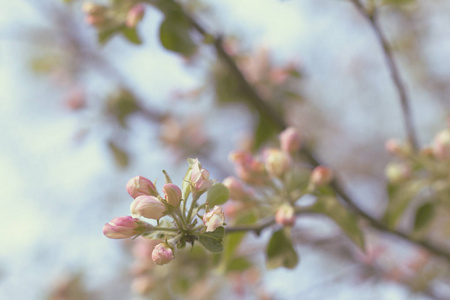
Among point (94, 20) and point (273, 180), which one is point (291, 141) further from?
point (94, 20)

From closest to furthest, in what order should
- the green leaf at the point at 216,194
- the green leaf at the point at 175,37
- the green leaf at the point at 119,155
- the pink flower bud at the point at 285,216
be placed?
the green leaf at the point at 216,194 < the pink flower bud at the point at 285,216 < the green leaf at the point at 175,37 < the green leaf at the point at 119,155

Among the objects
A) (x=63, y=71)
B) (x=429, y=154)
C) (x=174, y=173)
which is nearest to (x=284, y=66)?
(x=429, y=154)

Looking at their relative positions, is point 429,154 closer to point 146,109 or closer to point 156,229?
point 156,229

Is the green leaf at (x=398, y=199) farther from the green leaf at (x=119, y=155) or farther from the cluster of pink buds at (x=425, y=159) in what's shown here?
the green leaf at (x=119, y=155)

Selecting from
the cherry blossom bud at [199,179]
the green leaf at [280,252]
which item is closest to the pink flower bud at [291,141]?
the green leaf at [280,252]

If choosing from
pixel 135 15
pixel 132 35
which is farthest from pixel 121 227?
pixel 132 35

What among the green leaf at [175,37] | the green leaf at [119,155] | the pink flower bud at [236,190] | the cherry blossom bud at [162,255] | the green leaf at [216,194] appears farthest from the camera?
the green leaf at [119,155]

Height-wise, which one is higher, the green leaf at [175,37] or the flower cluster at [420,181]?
the green leaf at [175,37]

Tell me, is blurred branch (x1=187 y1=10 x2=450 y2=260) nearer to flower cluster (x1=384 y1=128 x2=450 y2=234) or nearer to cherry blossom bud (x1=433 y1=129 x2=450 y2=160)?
flower cluster (x1=384 y1=128 x2=450 y2=234)
